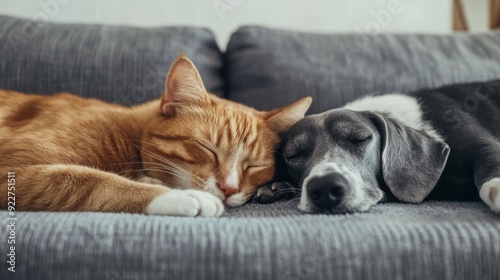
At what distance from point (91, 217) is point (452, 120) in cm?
117

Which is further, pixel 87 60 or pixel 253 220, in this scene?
pixel 87 60

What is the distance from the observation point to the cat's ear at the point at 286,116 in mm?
1583

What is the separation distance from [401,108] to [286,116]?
0.43m

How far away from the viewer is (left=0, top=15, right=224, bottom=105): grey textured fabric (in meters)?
1.97

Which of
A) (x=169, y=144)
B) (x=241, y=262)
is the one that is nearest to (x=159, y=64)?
(x=169, y=144)

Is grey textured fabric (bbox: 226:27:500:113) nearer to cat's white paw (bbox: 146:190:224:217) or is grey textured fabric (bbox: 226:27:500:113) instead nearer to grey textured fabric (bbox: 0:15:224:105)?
grey textured fabric (bbox: 0:15:224:105)

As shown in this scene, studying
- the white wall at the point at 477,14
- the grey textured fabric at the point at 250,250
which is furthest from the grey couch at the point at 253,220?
the white wall at the point at 477,14

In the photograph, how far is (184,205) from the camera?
1157 mm

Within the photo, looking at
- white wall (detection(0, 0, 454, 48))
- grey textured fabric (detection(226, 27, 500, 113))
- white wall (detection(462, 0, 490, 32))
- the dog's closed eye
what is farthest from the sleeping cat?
white wall (detection(462, 0, 490, 32))

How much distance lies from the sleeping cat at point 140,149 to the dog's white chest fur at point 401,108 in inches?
11.1

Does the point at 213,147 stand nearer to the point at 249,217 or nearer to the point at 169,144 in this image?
the point at 169,144

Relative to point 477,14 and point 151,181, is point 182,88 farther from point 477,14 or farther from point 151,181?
point 477,14

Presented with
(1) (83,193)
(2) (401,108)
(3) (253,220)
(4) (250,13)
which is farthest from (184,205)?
(4) (250,13)

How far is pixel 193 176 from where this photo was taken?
1419mm
